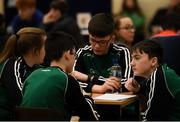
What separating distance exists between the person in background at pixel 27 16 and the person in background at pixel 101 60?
3.19m

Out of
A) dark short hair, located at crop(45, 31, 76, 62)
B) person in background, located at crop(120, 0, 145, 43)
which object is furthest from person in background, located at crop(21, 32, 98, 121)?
person in background, located at crop(120, 0, 145, 43)

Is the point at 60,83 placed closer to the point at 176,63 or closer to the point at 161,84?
the point at 161,84

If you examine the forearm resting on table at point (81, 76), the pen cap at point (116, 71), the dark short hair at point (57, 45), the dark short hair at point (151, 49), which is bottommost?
the forearm resting on table at point (81, 76)

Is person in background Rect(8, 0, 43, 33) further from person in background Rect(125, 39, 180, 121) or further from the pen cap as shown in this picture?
person in background Rect(125, 39, 180, 121)

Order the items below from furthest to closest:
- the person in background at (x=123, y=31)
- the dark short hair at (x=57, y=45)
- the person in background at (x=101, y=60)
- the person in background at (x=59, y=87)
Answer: the person in background at (x=123, y=31) → the person in background at (x=101, y=60) → the dark short hair at (x=57, y=45) → the person in background at (x=59, y=87)

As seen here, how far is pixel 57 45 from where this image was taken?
366 centimetres

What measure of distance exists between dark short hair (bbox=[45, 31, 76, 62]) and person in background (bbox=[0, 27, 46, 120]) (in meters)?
0.37

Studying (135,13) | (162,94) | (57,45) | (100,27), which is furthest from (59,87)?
(135,13)

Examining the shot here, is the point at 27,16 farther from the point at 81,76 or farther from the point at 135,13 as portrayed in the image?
the point at 81,76

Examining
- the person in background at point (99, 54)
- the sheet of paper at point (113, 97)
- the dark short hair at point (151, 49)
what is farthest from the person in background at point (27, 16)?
the dark short hair at point (151, 49)

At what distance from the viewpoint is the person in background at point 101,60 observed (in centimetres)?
429

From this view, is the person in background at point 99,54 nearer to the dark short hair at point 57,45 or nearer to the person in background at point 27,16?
the dark short hair at point 57,45

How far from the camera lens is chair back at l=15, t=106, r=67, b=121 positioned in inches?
130

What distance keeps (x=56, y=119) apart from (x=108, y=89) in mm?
989
